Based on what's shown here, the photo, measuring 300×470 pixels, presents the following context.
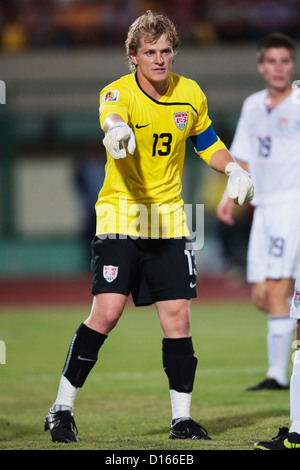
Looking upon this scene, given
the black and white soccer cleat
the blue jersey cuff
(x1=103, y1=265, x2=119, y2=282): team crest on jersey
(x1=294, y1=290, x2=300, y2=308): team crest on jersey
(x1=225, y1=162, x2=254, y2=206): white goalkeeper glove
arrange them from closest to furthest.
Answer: (x1=294, y1=290, x2=300, y2=308): team crest on jersey, (x1=225, y1=162, x2=254, y2=206): white goalkeeper glove, the black and white soccer cleat, (x1=103, y1=265, x2=119, y2=282): team crest on jersey, the blue jersey cuff

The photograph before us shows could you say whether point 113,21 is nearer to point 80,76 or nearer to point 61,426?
point 80,76

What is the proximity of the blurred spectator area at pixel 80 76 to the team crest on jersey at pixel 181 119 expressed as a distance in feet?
44.5

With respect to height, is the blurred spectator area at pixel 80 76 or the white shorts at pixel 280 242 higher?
the blurred spectator area at pixel 80 76

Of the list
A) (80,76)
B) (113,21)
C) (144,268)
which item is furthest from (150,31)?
(113,21)

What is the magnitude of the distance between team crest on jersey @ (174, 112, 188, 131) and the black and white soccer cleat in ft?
5.83

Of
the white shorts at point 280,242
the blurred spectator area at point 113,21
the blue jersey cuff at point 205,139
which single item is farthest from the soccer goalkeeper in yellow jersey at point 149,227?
the blurred spectator area at point 113,21

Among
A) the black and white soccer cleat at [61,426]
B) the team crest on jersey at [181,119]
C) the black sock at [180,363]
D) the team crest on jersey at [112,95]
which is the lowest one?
the black and white soccer cleat at [61,426]

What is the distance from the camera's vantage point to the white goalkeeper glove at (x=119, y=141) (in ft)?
14.0

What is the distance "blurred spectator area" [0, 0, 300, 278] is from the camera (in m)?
19.5

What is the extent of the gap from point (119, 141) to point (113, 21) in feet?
54.4

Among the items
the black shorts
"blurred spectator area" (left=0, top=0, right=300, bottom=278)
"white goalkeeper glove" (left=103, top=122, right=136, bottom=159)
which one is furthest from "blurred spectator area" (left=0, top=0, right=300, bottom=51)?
"white goalkeeper glove" (left=103, top=122, right=136, bottom=159)

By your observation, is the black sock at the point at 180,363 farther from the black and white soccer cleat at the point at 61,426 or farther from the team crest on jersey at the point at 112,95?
the team crest on jersey at the point at 112,95

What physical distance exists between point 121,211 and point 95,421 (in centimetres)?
153

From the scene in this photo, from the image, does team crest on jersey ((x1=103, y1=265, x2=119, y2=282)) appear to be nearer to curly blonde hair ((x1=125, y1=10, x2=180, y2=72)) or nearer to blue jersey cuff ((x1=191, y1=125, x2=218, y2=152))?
blue jersey cuff ((x1=191, y1=125, x2=218, y2=152))
